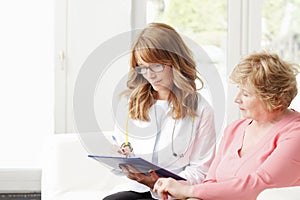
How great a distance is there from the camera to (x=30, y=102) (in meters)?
3.31

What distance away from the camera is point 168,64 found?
2.10 meters

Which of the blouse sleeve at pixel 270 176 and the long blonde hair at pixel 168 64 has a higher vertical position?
the long blonde hair at pixel 168 64

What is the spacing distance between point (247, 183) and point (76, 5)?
1.72 m

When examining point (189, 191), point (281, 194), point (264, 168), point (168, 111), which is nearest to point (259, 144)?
point (264, 168)

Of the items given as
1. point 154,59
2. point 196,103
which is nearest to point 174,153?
point 196,103

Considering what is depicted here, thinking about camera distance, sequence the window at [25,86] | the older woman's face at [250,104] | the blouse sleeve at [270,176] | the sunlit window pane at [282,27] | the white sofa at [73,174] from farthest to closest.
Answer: the sunlit window pane at [282,27] → the window at [25,86] → the white sofa at [73,174] → the older woman's face at [250,104] → the blouse sleeve at [270,176]

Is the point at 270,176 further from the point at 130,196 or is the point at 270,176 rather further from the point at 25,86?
the point at 25,86

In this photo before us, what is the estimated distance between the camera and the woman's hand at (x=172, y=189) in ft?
6.14

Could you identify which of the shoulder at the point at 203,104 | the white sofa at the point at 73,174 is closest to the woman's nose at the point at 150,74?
the shoulder at the point at 203,104

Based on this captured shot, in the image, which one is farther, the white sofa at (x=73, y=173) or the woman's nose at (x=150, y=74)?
the white sofa at (x=73, y=173)

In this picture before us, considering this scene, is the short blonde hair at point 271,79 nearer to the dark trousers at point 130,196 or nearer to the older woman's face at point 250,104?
the older woman's face at point 250,104

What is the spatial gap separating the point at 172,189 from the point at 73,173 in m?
0.91

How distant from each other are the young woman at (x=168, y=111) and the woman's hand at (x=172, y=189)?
17 cm

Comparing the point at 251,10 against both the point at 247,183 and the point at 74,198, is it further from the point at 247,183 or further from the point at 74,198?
the point at 247,183
